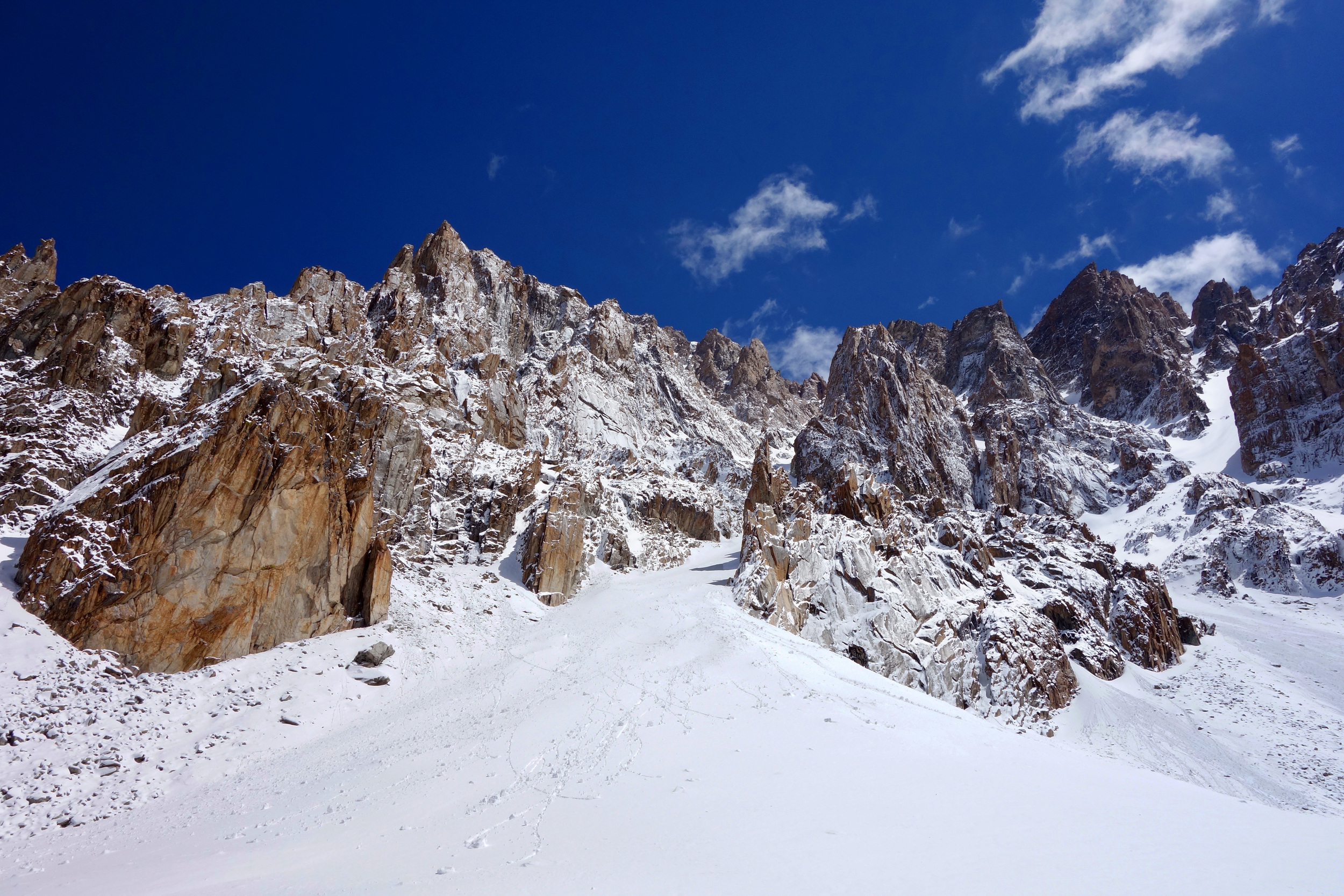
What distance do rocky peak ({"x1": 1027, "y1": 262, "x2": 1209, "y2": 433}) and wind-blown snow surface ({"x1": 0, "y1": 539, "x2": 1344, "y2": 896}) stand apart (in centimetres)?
13827

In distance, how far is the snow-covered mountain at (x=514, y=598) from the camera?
1422cm

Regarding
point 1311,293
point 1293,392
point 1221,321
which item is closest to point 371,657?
point 1293,392

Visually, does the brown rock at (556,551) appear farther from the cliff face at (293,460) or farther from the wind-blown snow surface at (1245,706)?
the wind-blown snow surface at (1245,706)

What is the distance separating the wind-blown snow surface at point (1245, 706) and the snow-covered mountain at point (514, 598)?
31 centimetres

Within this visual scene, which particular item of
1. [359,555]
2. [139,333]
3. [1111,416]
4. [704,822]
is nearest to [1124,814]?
[704,822]

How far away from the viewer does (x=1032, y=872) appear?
785 cm

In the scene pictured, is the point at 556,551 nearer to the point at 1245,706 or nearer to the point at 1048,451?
the point at 1245,706

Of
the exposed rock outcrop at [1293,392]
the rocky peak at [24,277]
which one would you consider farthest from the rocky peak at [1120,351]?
the rocky peak at [24,277]

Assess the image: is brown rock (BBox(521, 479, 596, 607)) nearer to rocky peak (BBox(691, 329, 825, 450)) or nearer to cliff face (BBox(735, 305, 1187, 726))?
cliff face (BBox(735, 305, 1187, 726))

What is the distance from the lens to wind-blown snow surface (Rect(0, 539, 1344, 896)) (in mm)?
8461

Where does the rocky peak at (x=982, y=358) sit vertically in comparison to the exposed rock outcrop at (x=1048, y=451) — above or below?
above

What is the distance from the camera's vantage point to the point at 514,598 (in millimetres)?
35156

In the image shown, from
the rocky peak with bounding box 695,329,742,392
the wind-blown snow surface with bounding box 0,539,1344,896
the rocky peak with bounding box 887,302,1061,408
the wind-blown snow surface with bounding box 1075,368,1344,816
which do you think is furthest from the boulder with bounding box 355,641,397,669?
the rocky peak with bounding box 887,302,1061,408

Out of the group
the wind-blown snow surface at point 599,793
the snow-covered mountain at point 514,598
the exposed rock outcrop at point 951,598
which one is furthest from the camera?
the exposed rock outcrop at point 951,598
